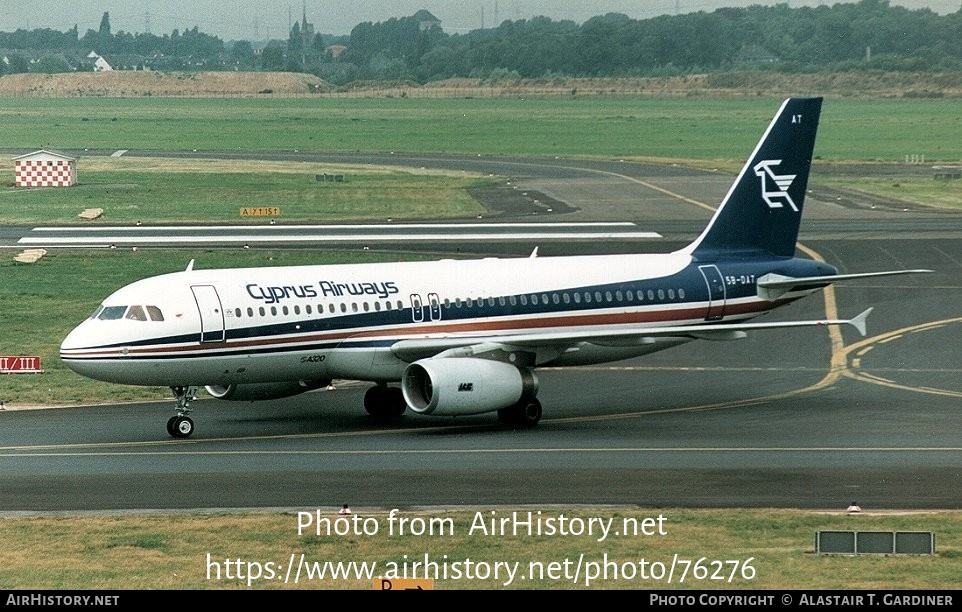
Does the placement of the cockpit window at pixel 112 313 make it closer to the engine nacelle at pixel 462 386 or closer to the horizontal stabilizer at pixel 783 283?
the engine nacelle at pixel 462 386

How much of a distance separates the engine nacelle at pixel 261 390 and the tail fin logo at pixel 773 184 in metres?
15.4

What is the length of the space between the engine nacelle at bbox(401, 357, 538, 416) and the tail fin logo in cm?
1194

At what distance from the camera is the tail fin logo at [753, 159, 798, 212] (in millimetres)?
49156

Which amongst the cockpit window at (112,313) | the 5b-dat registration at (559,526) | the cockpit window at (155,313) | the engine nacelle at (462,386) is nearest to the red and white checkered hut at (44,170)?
the cockpit window at (112,313)

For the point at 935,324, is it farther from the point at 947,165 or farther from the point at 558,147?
the point at 558,147

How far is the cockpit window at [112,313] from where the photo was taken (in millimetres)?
39500

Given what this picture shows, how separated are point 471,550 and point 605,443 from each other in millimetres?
12050

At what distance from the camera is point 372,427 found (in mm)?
42281

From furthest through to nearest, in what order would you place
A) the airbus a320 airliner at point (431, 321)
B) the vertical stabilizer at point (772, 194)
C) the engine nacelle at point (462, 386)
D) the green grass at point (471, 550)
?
the vertical stabilizer at point (772, 194)
the engine nacelle at point (462, 386)
the airbus a320 airliner at point (431, 321)
the green grass at point (471, 550)

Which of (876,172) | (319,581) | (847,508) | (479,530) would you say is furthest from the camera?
(876,172)

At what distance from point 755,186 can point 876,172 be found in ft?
287

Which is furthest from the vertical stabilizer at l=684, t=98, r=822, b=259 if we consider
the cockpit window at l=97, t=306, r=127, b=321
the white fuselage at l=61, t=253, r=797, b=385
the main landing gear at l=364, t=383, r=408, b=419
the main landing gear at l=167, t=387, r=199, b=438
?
the cockpit window at l=97, t=306, r=127, b=321

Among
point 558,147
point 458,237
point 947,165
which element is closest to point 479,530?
point 458,237

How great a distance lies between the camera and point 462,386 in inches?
1576
